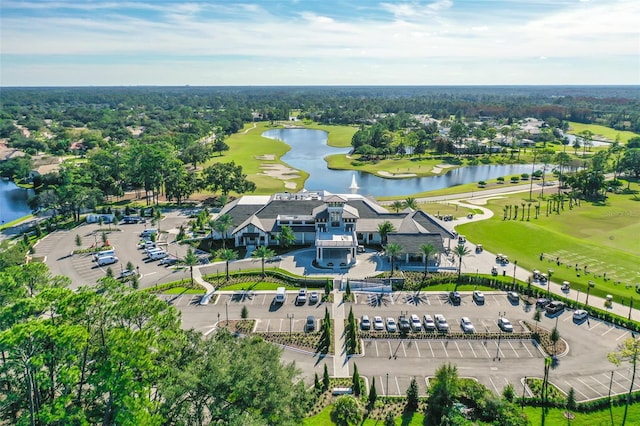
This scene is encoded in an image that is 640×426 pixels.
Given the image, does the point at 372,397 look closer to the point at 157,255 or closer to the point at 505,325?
the point at 505,325

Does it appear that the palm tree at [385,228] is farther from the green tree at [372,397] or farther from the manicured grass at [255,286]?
the green tree at [372,397]

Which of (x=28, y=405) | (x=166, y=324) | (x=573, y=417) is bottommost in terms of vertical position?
(x=573, y=417)

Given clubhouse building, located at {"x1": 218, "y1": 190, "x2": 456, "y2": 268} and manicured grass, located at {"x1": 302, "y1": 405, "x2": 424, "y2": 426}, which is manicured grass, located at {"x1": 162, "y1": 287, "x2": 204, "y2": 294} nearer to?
clubhouse building, located at {"x1": 218, "y1": 190, "x2": 456, "y2": 268}

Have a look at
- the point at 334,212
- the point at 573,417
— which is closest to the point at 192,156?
the point at 334,212

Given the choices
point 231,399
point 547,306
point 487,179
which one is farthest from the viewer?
point 487,179

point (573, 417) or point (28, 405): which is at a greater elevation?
point (28, 405)

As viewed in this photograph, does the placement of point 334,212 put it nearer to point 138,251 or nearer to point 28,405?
point 138,251

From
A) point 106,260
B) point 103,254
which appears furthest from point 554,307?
point 103,254
